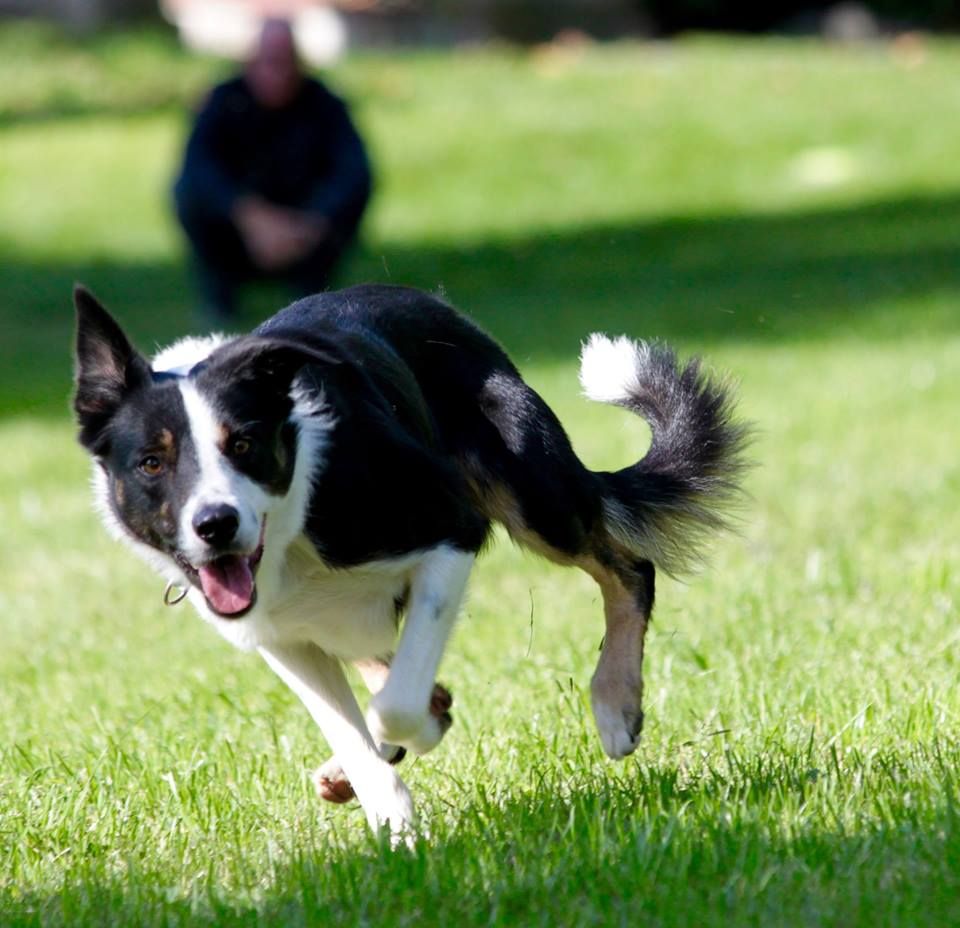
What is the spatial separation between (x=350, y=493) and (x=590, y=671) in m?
1.43

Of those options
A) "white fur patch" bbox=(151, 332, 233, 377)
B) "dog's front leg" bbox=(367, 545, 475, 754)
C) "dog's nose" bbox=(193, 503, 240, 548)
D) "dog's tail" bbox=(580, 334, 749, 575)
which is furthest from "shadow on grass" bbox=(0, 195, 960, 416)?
"dog's nose" bbox=(193, 503, 240, 548)

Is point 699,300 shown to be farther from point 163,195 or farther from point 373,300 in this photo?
point 373,300


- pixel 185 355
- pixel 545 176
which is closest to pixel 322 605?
pixel 185 355

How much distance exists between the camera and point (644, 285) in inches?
643

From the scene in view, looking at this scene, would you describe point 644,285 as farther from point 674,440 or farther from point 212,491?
point 212,491

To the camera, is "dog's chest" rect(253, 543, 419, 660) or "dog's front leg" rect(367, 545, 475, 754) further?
"dog's chest" rect(253, 543, 419, 660)

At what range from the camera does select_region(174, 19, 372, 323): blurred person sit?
1309 cm

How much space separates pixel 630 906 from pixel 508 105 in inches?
757

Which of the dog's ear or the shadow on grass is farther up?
the dog's ear

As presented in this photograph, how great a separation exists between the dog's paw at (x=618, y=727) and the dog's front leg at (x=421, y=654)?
386mm

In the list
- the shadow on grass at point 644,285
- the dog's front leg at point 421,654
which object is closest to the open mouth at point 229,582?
the dog's front leg at point 421,654

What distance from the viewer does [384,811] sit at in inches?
157

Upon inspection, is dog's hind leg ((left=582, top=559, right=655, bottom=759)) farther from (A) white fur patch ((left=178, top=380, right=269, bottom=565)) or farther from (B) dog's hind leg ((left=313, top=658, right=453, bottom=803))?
(A) white fur patch ((left=178, top=380, right=269, bottom=565))

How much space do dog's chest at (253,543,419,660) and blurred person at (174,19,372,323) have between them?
900 centimetres
